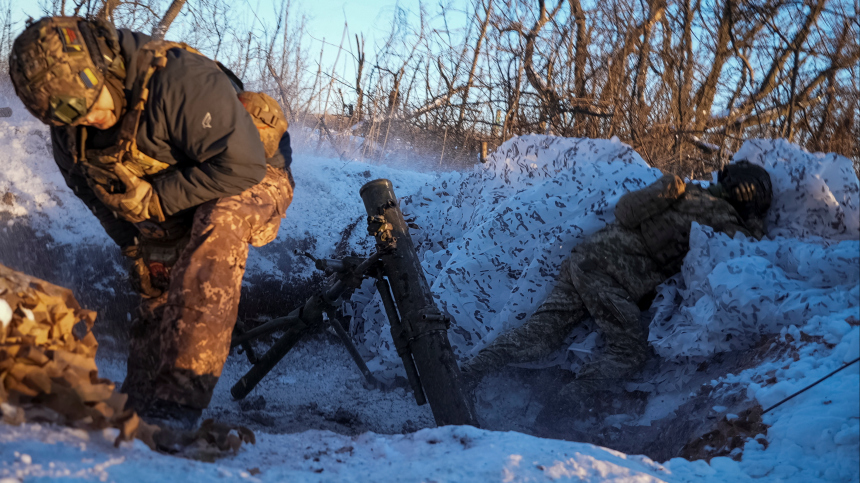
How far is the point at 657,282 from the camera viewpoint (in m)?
2.94

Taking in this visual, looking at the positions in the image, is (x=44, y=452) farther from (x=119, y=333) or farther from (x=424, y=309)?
(x=119, y=333)

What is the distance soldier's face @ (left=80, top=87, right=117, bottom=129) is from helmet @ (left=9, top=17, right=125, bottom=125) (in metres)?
0.02

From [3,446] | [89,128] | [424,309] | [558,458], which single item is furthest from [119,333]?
[558,458]

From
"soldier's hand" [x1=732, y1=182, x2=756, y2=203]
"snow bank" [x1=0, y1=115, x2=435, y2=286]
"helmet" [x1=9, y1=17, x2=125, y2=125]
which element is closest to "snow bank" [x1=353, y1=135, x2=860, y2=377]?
"soldier's hand" [x1=732, y1=182, x2=756, y2=203]

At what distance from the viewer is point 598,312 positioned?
2910mm

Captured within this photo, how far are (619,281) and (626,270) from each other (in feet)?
0.22

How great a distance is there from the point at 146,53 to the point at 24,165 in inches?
118

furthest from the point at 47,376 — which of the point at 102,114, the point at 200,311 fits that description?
the point at 102,114

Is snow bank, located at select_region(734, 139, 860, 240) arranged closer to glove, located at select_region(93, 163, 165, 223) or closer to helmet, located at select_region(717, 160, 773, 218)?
helmet, located at select_region(717, 160, 773, 218)

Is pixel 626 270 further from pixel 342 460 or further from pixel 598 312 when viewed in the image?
pixel 342 460

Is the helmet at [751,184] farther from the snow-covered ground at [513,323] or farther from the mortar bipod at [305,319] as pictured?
the mortar bipod at [305,319]

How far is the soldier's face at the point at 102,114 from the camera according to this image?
1.87 m

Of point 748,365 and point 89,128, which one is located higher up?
point 89,128

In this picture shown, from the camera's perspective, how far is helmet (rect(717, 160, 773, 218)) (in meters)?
2.63
